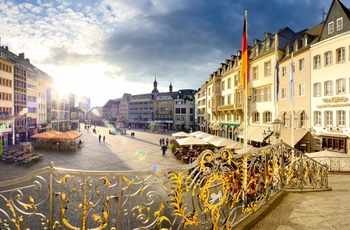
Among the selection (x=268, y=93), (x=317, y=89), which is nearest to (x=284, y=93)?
(x=268, y=93)

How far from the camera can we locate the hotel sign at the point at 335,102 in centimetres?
1884

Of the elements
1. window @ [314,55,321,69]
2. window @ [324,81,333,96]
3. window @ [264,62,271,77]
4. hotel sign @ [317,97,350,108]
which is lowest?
hotel sign @ [317,97,350,108]

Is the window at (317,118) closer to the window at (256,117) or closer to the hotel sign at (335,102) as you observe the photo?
the hotel sign at (335,102)

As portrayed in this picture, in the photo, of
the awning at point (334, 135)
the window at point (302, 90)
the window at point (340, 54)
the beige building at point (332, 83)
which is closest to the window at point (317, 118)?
the beige building at point (332, 83)

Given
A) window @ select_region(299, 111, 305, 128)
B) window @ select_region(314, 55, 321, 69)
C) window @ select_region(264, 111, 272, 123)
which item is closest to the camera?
window @ select_region(314, 55, 321, 69)

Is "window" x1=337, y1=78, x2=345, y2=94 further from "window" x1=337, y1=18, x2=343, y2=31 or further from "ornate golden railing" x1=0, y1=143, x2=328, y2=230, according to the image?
"ornate golden railing" x1=0, y1=143, x2=328, y2=230

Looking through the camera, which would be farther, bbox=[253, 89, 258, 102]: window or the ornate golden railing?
bbox=[253, 89, 258, 102]: window

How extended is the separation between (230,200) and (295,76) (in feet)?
83.2

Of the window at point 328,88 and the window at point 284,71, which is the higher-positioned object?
the window at point 284,71

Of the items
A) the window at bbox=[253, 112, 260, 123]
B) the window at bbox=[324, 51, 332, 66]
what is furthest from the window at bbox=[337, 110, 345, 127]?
the window at bbox=[253, 112, 260, 123]

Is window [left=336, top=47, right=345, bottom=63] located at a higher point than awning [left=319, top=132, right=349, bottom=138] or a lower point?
higher

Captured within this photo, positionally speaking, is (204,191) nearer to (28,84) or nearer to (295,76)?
(295,76)

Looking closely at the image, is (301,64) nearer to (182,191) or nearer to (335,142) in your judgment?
(335,142)

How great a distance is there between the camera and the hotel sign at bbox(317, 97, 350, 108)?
18.8 meters
